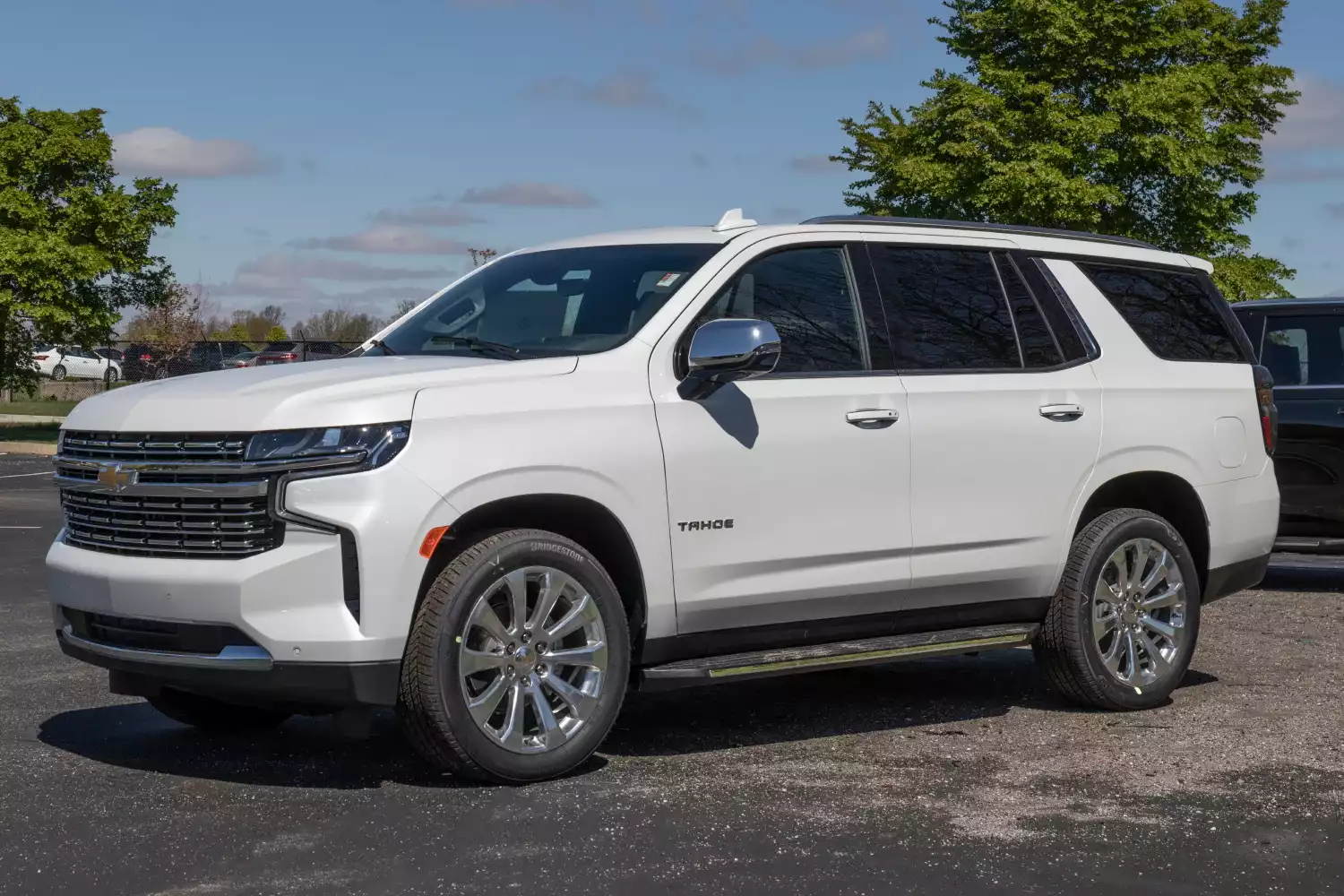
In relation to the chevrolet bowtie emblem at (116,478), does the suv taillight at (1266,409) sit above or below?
below

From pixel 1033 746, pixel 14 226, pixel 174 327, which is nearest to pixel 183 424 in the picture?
pixel 1033 746

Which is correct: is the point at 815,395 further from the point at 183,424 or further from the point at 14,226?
the point at 14,226

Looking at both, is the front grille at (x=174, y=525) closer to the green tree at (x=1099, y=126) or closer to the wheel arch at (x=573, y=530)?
the wheel arch at (x=573, y=530)

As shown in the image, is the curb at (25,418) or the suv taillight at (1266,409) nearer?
the suv taillight at (1266,409)

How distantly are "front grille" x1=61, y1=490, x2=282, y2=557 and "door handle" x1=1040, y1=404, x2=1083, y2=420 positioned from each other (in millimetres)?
3355

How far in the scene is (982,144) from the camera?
4384 centimetres

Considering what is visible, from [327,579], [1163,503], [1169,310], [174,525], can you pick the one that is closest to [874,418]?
[1163,503]

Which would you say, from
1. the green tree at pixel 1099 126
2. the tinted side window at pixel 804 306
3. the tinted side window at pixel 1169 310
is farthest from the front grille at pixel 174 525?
the green tree at pixel 1099 126

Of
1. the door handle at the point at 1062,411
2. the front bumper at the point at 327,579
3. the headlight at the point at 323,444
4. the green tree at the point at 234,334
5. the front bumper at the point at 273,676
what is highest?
the green tree at the point at 234,334

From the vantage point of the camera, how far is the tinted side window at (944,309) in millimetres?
7086

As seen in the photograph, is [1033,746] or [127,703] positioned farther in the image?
[127,703]

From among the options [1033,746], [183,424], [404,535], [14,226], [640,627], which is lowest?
[1033,746]

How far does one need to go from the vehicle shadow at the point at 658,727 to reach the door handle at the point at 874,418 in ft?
4.15

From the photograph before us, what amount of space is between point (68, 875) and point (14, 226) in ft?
116
